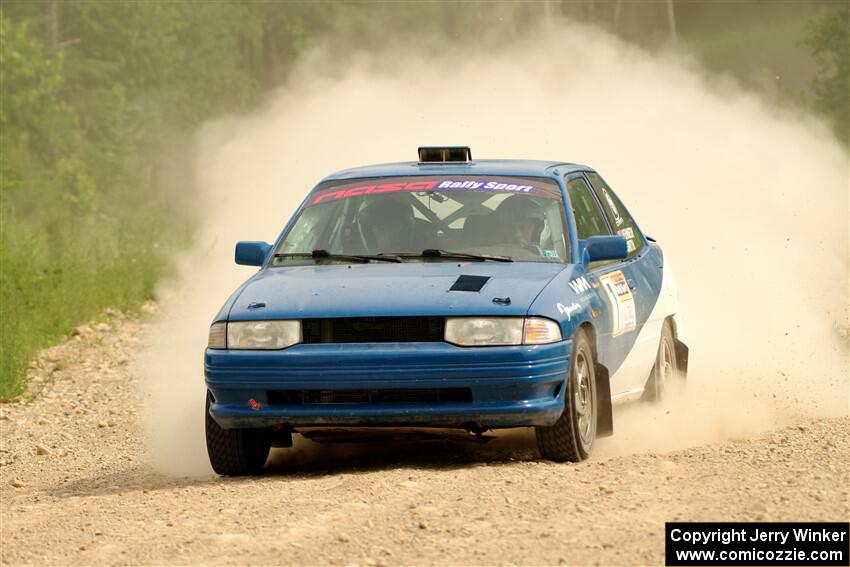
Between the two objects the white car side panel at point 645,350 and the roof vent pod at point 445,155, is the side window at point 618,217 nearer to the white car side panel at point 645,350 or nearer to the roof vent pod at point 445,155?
the white car side panel at point 645,350

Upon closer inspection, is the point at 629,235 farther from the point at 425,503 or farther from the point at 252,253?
the point at 425,503

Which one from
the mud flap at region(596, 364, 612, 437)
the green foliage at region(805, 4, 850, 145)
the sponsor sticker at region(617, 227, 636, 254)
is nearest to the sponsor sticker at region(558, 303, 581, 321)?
the mud flap at region(596, 364, 612, 437)

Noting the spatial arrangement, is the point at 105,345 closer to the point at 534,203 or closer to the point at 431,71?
the point at 534,203

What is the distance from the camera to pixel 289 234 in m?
9.52

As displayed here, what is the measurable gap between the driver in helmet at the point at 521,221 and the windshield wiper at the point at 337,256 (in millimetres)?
650

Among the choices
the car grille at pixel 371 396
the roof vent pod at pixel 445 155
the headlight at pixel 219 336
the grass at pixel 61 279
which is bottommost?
the grass at pixel 61 279

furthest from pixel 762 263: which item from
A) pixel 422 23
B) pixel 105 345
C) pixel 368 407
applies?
pixel 422 23

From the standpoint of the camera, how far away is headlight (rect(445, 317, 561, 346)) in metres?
8.00

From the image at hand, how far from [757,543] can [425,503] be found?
5.01 ft

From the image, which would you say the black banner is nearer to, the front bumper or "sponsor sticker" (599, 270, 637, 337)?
the front bumper

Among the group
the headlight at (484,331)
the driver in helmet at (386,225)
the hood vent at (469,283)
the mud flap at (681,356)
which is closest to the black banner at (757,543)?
the headlight at (484,331)

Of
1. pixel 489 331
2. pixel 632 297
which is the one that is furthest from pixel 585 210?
pixel 489 331

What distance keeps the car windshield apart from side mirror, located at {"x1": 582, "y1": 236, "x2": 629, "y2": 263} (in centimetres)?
14

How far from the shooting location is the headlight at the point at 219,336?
8328 millimetres
